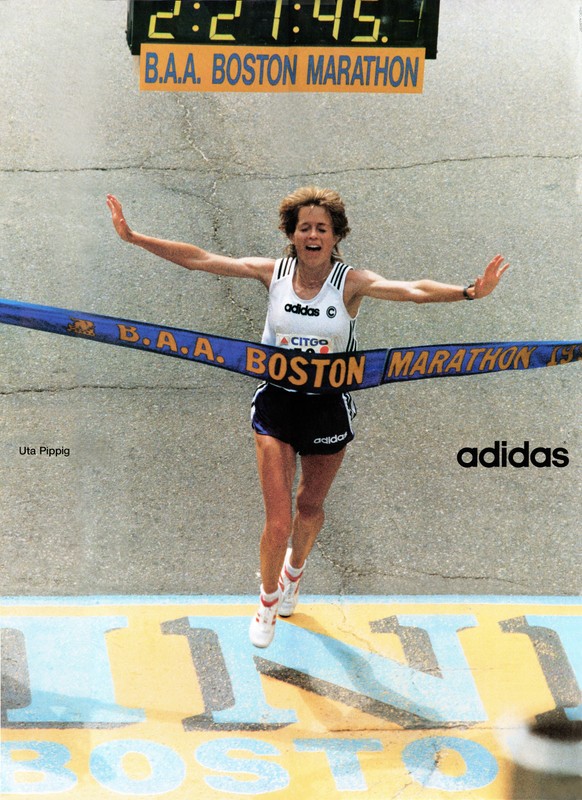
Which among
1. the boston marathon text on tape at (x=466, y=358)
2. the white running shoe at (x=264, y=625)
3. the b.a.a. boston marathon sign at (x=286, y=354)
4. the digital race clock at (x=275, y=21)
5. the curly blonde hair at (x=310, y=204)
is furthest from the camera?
the white running shoe at (x=264, y=625)

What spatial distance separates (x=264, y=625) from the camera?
534cm

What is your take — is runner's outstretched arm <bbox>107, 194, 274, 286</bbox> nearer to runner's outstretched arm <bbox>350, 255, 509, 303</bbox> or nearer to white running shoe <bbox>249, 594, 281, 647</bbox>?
runner's outstretched arm <bbox>350, 255, 509, 303</bbox>

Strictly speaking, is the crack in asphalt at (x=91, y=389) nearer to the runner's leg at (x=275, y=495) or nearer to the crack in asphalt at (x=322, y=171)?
the runner's leg at (x=275, y=495)

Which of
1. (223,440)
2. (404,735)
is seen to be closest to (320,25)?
(223,440)

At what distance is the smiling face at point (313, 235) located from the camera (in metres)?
4.94

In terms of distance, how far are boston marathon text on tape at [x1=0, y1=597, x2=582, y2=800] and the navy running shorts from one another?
2.70ft

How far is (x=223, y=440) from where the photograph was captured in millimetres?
5363

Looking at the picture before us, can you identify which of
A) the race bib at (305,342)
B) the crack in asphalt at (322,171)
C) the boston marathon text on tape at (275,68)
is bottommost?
the race bib at (305,342)

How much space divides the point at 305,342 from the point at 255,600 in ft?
4.16

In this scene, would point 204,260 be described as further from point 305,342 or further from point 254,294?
point 305,342

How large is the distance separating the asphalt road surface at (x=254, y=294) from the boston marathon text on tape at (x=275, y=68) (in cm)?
6

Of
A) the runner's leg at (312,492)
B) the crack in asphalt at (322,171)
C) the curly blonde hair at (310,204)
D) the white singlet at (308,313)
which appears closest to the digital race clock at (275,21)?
the crack in asphalt at (322,171)

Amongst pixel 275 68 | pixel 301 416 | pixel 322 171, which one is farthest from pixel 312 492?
pixel 275 68

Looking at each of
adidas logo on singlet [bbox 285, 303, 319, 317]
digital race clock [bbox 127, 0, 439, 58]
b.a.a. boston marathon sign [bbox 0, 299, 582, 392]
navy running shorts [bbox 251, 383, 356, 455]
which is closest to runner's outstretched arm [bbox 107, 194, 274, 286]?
adidas logo on singlet [bbox 285, 303, 319, 317]
